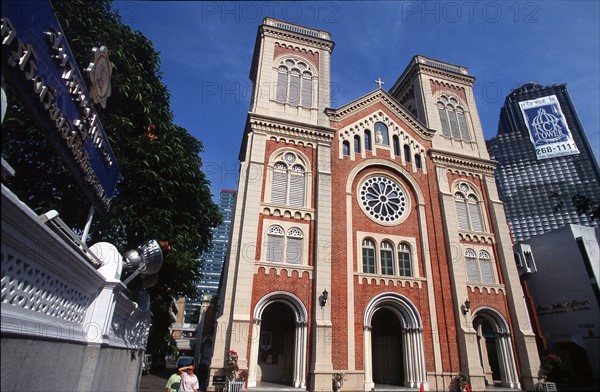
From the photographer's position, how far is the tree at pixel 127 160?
12.5 meters

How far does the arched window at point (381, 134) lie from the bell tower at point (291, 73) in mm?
3904

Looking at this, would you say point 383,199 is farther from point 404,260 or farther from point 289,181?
point 289,181

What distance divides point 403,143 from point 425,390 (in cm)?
1536

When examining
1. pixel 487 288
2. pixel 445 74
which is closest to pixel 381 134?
pixel 445 74

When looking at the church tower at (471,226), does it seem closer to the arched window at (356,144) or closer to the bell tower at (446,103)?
the bell tower at (446,103)

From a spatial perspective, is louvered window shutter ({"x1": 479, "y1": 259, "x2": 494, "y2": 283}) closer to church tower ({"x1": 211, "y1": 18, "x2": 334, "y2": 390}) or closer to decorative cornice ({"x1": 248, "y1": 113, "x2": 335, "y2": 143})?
church tower ({"x1": 211, "y1": 18, "x2": 334, "y2": 390})

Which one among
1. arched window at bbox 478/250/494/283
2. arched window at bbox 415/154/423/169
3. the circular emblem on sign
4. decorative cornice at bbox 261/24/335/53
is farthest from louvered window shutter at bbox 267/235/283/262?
decorative cornice at bbox 261/24/335/53

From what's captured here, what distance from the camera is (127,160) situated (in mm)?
14016

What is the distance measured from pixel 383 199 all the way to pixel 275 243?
8.02 m

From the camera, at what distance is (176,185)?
51.1 feet

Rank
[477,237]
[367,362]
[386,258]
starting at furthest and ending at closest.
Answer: [477,237], [386,258], [367,362]

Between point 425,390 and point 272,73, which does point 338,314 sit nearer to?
point 425,390

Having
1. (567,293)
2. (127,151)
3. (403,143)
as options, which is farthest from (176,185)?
(567,293)

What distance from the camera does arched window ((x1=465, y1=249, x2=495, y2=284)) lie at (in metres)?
21.4
